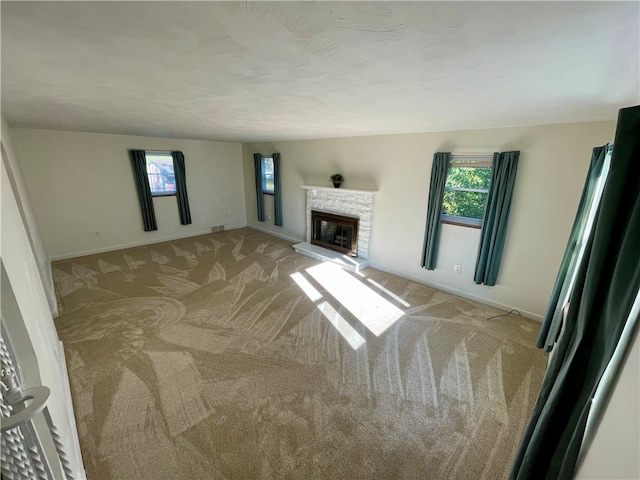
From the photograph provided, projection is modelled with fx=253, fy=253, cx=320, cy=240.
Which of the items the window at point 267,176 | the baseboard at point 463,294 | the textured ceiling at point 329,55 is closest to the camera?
the textured ceiling at point 329,55

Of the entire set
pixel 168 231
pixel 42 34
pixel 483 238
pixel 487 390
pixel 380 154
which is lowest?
pixel 487 390

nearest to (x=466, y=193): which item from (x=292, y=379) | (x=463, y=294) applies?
(x=463, y=294)

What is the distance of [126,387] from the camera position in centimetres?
211

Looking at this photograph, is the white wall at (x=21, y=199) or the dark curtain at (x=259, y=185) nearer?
the white wall at (x=21, y=199)

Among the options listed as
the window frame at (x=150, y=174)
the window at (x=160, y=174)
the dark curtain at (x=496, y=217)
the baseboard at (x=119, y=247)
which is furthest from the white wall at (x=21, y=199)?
the dark curtain at (x=496, y=217)

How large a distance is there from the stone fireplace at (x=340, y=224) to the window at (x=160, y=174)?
3.10 metres

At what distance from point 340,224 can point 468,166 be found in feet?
7.71

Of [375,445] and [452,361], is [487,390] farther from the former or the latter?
[375,445]

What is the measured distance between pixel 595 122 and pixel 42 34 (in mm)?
4014

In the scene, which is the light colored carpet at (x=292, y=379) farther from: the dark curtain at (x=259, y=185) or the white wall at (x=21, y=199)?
the dark curtain at (x=259, y=185)

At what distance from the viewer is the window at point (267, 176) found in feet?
20.1

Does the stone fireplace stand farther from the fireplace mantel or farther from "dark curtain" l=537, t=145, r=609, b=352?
"dark curtain" l=537, t=145, r=609, b=352

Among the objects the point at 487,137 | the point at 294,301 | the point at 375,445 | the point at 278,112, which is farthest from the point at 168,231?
the point at 487,137

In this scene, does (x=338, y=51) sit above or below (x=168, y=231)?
above
